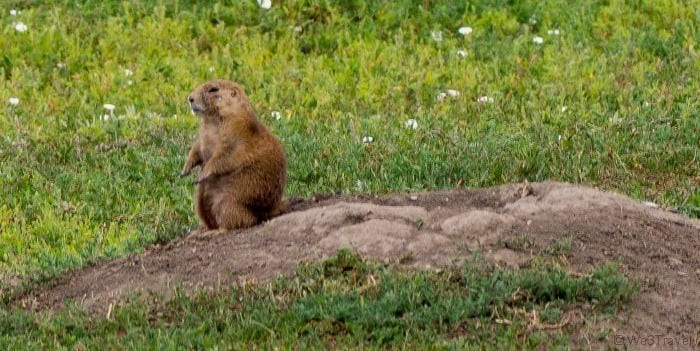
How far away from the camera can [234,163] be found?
23.1 feet

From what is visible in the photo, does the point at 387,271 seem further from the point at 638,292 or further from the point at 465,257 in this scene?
the point at 638,292

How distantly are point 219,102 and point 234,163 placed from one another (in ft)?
1.37

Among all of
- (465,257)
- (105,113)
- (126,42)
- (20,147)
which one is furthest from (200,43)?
(465,257)

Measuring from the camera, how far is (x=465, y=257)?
20.4ft

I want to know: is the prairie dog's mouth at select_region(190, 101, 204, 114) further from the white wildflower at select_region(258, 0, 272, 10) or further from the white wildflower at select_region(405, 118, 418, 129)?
the white wildflower at select_region(258, 0, 272, 10)

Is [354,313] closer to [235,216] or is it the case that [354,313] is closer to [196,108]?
[235,216]

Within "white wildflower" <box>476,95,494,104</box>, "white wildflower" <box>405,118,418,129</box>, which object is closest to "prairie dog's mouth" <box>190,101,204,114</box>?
"white wildflower" <box>405,118,418,129</box>

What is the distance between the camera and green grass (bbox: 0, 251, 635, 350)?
221 inches

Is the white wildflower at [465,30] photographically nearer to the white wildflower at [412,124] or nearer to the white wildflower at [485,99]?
the white wildflower at [485,99]

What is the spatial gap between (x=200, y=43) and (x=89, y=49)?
1011mm

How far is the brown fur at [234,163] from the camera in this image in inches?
278

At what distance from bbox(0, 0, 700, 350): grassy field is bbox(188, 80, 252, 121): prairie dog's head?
85 centimetres

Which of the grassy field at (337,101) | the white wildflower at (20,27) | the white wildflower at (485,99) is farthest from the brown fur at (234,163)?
the white wildflower at (20,27)

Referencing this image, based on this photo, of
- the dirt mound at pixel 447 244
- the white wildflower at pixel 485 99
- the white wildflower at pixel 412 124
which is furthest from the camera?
the white wildflower at pixel 485 99
